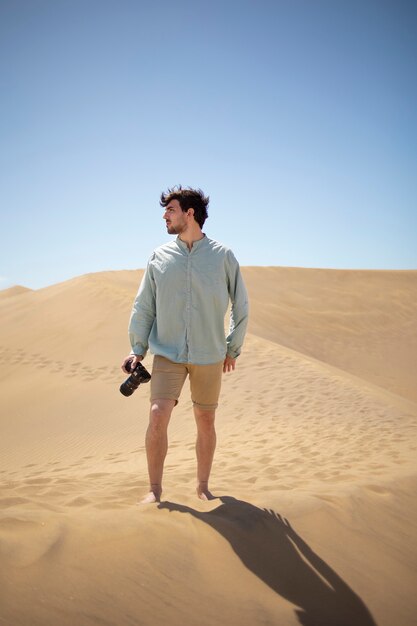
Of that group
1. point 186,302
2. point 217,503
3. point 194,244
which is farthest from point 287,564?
point 194,244

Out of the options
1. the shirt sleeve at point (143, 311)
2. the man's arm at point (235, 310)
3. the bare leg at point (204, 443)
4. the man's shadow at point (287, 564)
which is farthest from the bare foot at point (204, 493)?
the shirt sleeve at point (143, 311)

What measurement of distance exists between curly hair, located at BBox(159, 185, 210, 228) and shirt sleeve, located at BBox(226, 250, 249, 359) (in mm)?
326

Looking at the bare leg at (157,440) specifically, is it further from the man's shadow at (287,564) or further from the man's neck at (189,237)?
the man's neck at (189,237)

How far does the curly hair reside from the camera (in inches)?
129

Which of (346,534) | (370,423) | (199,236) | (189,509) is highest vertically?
(199,236)

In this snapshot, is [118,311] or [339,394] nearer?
[339,394]

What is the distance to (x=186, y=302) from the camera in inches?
123

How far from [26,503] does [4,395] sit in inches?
292

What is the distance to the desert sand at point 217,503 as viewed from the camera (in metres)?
1.95

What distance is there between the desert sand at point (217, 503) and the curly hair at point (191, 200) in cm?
185

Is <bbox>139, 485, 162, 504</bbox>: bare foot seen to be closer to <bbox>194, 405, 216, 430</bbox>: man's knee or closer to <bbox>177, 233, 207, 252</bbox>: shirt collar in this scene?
<bbox>194, 405, 216, 430</bbox>: man's knee

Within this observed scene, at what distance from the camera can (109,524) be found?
2.36 metres

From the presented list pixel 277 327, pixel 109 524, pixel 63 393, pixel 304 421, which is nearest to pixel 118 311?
pixel 63 393

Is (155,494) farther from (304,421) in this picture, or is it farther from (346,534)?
(304,421)
